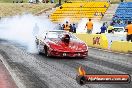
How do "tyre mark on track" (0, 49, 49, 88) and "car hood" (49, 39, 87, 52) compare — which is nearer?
"tyre mark on track" (0, 49, 49, 88)

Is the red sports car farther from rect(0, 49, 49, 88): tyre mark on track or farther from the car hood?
rect(0, 49, 49, 88): tyre mark on track

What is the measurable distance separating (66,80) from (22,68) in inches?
143

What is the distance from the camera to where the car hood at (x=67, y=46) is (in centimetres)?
1797

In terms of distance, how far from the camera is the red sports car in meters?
17.9

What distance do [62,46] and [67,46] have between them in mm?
231

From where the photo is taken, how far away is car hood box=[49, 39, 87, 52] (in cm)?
1797

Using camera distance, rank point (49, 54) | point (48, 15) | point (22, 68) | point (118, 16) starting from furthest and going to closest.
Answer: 1. point (48, 15)
2. point (118, 16)
3. point (49, 54)
4. point (22, 68)

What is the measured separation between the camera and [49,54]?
717 inches

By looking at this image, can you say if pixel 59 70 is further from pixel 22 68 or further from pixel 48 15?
pixel 48 15

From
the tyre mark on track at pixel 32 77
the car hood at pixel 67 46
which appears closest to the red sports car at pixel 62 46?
the car hood at pixel 67 46

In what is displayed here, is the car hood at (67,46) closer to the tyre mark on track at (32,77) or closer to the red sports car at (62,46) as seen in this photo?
the red sports car at (62,46)

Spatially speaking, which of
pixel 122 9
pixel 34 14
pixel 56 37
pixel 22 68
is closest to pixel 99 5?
pixel 122 9

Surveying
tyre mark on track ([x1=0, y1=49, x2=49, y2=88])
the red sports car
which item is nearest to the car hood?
the red sports car

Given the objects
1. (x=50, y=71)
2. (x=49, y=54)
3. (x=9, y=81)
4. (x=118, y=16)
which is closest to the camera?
(x=9, y=81)
